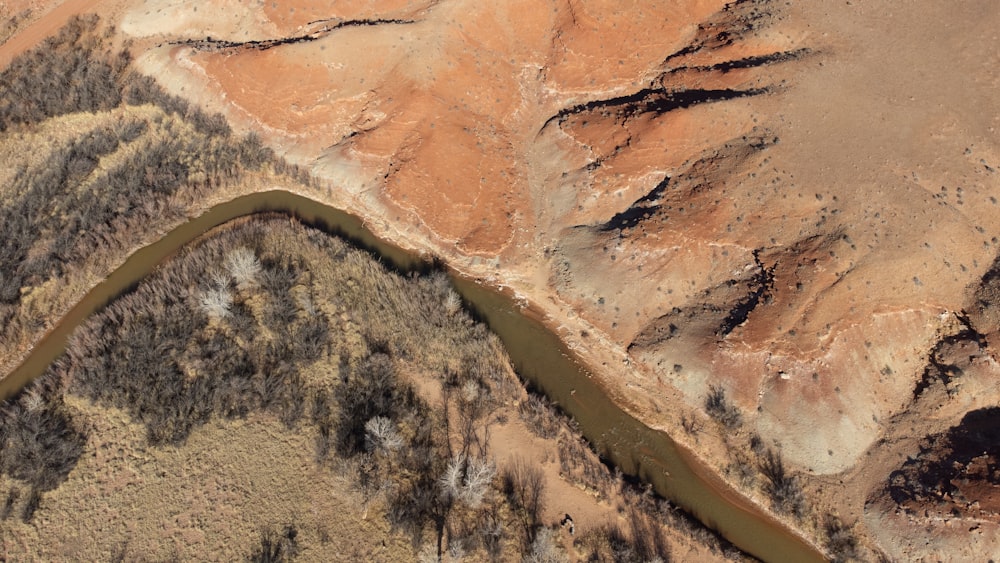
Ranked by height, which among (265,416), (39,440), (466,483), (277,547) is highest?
(39,440)

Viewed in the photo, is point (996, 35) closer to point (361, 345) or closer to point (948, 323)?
point (948, 323)

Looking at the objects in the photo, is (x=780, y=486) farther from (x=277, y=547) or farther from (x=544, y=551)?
(x=277, y=547)

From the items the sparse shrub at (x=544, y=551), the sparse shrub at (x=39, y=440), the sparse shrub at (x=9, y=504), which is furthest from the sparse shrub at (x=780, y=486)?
the sparse shrub at (x=9, y=504)

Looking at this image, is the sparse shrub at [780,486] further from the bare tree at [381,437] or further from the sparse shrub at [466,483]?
the bare tree at [381,437]

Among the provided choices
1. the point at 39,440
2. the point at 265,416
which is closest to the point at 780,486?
the point at 265,416

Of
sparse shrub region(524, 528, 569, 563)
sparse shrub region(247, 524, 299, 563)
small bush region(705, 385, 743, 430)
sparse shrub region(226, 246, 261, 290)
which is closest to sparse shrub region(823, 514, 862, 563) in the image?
small bush region(705, 385, 743, 430)
